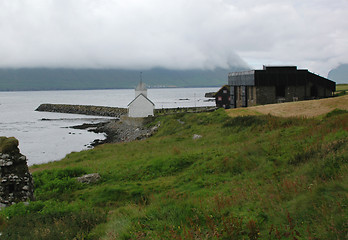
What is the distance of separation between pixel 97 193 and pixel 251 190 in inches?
281

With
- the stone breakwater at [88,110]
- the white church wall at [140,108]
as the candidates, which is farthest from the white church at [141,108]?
the stone breakwater at [88,110]

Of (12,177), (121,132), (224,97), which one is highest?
(224,97)

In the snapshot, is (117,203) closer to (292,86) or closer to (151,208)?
(151,208)

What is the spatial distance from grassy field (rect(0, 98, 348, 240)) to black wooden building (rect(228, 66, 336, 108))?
30.4m

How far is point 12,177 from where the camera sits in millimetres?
13211

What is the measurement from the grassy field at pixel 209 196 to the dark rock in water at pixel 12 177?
1.48 meters

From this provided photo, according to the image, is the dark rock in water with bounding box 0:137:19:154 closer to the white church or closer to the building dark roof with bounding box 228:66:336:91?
the building dark roof with bounding box 228:66:336:91

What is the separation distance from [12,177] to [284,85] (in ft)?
142

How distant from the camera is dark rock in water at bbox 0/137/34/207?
42.8ft

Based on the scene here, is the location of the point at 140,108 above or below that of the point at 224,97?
below

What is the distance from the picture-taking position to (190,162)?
58.2 feet

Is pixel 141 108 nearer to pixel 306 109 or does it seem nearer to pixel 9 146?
pixel 306 109

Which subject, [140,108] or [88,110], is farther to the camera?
[88,110]

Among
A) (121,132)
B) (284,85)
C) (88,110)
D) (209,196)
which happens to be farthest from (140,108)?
(209,196)
